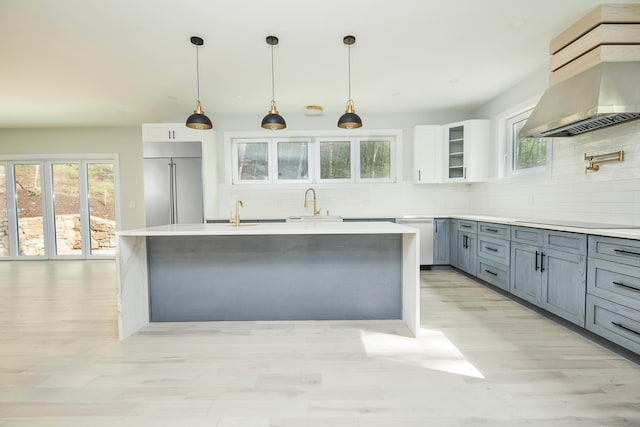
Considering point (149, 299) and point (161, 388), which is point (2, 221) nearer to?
point (149, 299)

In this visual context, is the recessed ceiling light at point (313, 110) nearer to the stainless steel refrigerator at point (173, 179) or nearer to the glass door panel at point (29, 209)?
the stainless steel refrigerator at point (173, 179)

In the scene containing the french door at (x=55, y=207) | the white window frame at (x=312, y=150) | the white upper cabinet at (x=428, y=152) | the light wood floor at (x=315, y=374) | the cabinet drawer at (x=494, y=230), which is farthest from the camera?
the french door at (x=55, y=207)

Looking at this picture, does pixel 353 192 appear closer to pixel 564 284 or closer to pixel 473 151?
pixel 473 151

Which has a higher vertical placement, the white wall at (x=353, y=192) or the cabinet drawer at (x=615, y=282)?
the white wall at (x=353, y=192)

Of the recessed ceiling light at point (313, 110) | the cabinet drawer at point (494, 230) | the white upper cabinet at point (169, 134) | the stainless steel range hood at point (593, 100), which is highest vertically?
the recessed ceiling light at point (313, 110)

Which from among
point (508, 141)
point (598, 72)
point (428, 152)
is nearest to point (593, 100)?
point (598, 72)

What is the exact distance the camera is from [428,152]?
5031 mm

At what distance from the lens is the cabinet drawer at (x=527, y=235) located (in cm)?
280

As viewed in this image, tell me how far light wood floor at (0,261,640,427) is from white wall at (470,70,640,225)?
117cm

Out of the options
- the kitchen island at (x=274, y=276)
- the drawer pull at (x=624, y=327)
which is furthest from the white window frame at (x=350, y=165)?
the drawer pull at (x=624, y=327)

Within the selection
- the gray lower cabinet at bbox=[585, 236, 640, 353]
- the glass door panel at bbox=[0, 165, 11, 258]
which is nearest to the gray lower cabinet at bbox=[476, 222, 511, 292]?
the gray lower cabinet at bbox=[585, 236, 640, 353]

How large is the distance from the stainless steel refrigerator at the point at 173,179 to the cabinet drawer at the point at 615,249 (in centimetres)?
469

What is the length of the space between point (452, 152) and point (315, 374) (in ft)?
14.1

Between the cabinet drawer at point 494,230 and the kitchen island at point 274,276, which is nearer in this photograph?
the kitchen island at point 274,276
